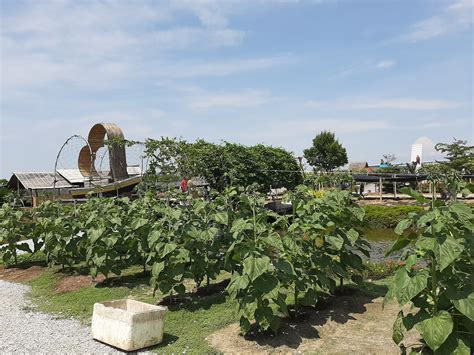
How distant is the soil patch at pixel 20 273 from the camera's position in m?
8.63

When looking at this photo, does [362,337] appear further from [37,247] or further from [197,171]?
[197,171]

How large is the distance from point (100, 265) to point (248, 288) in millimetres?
3372

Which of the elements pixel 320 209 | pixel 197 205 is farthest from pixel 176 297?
pixel 320 209

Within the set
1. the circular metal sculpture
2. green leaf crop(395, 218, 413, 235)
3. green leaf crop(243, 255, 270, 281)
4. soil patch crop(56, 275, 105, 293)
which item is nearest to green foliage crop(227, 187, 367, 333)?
green leaf crop(243, 255, 270, 281)

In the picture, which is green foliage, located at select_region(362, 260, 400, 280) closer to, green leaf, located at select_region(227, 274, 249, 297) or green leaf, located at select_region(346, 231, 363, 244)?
green leaf, located at select_region(346, 231, 363, 244)

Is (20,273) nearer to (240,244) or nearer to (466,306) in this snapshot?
(240,244)

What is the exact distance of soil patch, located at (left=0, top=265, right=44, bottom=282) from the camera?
8.63 metres

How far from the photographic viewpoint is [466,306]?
300cm

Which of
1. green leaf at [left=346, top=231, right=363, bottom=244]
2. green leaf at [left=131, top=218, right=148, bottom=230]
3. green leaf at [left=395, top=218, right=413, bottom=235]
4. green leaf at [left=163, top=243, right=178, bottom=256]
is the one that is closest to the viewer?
green leaf at [left=395, top=218, right=413, bottom=235]

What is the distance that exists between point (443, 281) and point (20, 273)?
27.2 feet

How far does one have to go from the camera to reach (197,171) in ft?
68.3

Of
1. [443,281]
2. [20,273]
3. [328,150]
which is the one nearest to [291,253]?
[443,281]

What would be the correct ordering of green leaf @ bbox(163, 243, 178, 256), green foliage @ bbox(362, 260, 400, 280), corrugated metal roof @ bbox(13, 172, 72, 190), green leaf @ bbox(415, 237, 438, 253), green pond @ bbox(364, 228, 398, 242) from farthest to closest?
corrugated metal roof @ bbox(13, 172, 72, 190), green pond @ bbox(364, 228, 398, 242), green foliage @ bbox(362, 260, 400, 280), green leaf @ bbox(163, 243, 178, 256), green leaf @ bbox(415, 237, 438, 253)

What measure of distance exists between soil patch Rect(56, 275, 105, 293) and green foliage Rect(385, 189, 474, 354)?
216 inches
